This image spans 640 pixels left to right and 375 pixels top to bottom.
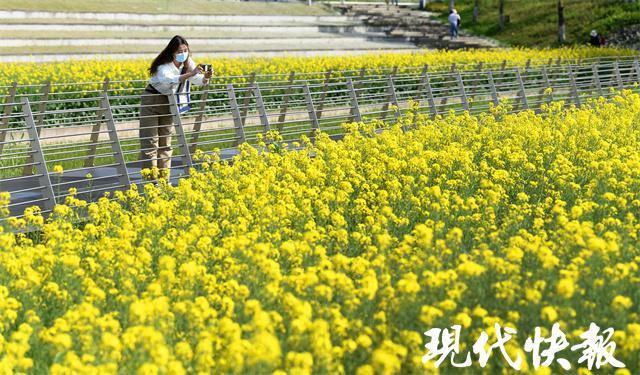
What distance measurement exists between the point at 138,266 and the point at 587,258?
288cm

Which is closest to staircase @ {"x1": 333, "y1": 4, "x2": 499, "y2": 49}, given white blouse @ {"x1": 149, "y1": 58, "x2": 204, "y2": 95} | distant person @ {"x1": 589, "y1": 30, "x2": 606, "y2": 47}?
distant person @ {"x1": 589, "y1": 30, "x2": 606, "y2": 47}

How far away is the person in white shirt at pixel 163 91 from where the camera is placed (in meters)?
12.4

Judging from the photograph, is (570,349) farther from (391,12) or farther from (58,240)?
(391,12)

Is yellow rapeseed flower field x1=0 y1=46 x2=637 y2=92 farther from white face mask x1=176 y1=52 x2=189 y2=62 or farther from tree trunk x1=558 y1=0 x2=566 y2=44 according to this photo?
tree trunk x1=558 y1=0 x2=566 y2=44

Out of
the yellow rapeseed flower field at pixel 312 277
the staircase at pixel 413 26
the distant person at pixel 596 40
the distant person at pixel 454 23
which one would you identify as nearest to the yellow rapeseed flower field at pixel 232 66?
the distant person at pixel 596 40

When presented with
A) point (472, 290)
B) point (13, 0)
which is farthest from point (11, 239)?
point (13, 0)

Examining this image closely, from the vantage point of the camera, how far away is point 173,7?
37594 millimetres

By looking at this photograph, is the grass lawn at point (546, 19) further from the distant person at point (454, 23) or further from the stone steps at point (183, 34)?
the stone steps at point (183, 34)

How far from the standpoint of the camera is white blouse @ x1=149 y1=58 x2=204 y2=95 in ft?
40.8

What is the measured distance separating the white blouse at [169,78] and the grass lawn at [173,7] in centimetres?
2022

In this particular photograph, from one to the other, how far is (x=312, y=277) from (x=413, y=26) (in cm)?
3897

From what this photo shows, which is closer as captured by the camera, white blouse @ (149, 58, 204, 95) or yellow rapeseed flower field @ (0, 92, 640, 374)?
yellow rapeseed flower field @ (0, 92, 640, 374)

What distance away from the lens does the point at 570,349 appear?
19.2 feet

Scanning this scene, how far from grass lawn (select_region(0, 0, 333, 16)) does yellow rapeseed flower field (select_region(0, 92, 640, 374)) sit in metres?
22.7
